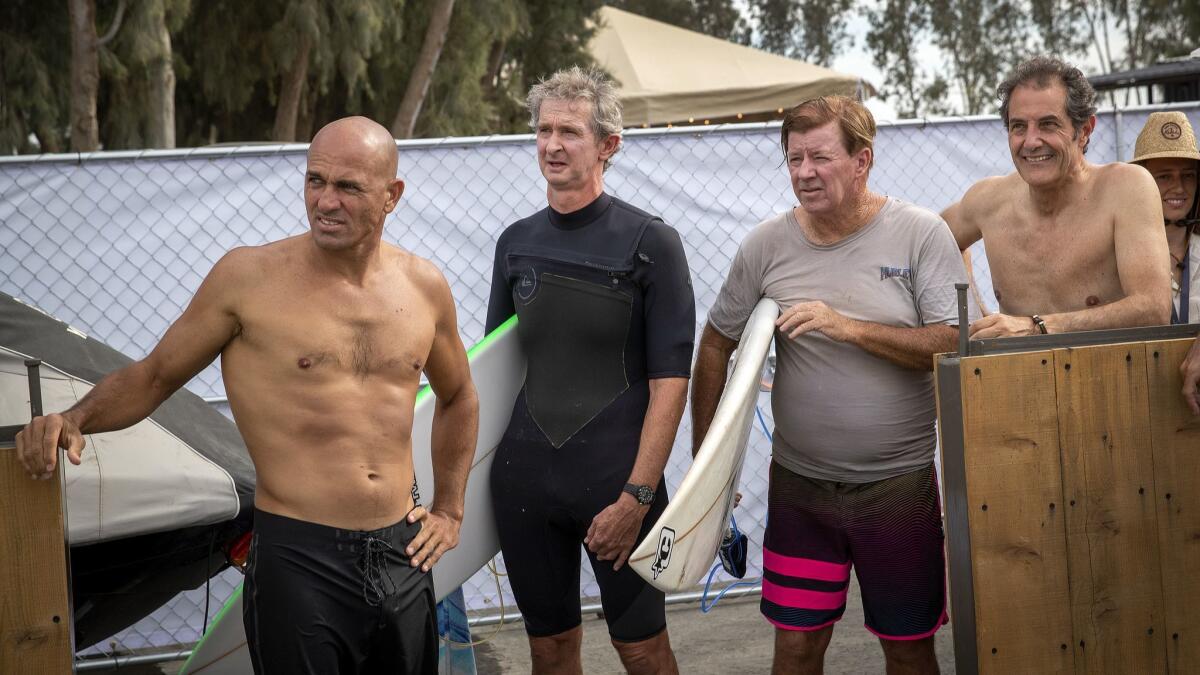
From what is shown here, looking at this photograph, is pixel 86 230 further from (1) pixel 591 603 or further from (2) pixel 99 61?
(2) pixel 99 61

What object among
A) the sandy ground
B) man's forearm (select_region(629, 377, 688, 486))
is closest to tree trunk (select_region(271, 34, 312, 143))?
the sandy ground

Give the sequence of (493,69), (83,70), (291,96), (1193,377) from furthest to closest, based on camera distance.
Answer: (493,69)
(291,96)
(83,70)
(1193,377)

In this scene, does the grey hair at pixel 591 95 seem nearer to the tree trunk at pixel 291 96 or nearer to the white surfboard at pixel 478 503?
the white surfboard at pixel 478 503

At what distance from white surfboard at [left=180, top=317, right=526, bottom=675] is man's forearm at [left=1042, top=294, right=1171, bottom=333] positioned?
5.26ft

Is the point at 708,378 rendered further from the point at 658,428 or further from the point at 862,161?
the point at 862,161

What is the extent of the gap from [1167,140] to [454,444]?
9.29 ft

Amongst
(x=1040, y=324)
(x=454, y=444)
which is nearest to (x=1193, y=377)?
(x=1040, y=324)

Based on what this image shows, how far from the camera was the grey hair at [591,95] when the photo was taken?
3.65m

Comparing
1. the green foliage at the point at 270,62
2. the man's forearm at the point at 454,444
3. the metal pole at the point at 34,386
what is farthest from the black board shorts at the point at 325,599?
the green foliage at the point at 270,62

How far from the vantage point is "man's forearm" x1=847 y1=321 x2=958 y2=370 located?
3383 mm

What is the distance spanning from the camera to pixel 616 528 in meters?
3.45

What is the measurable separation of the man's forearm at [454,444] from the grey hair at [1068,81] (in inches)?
75.2

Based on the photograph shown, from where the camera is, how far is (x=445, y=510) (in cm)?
321

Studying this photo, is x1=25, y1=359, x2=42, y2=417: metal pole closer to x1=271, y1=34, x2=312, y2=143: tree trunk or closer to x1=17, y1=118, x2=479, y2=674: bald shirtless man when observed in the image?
x1=17, y1=118, x2=479, y2=674: bald shirtless man
